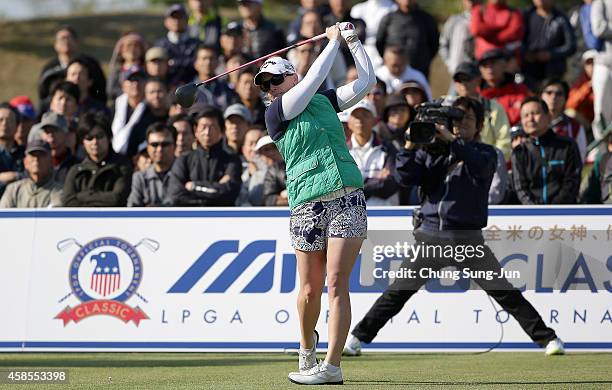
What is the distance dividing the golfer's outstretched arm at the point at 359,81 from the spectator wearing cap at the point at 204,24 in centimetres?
869

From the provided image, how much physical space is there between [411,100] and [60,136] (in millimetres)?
4032

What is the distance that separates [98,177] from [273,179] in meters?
1.87

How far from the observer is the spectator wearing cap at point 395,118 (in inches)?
526

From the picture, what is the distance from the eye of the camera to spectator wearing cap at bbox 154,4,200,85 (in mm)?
16078

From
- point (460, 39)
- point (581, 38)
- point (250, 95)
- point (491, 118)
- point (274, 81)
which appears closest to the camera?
point (274, 81)

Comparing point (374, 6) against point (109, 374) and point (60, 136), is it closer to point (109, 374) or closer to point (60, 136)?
point (60, 136)

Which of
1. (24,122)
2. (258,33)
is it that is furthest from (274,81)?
(258,33)

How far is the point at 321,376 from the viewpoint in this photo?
26.8 ft

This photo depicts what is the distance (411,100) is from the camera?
1426 cm

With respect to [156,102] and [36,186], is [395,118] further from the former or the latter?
[36,186]

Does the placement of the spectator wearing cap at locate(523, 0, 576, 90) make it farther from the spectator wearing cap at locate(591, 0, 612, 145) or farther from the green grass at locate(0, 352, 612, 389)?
the green grass at locate(0, 352, 612, 389)

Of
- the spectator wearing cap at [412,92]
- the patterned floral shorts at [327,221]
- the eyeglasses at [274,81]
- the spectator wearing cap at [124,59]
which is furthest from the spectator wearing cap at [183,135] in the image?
the patterned floral shorts at [327,221]
